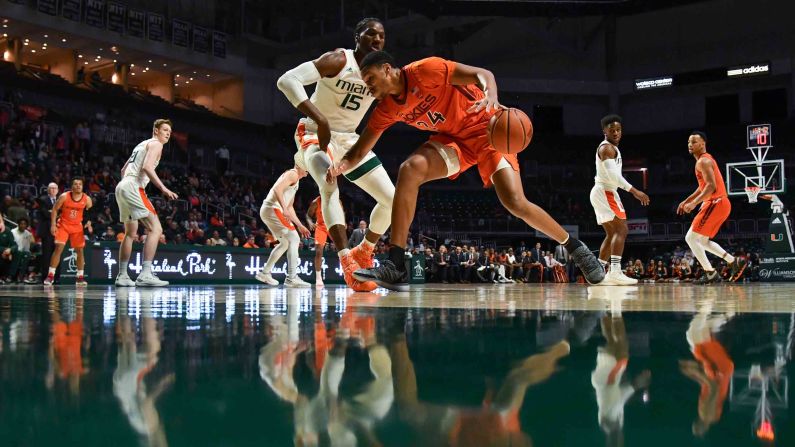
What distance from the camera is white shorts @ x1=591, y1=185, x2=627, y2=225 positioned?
7.36 meters

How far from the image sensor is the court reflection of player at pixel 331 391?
1.64 feet

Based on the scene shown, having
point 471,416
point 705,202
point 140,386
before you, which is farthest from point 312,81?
point 705,202

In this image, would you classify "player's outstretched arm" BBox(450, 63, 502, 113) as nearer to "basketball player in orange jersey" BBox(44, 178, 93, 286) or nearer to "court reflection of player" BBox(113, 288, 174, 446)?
"court reflection of player" BBox(113, 288, 174, 446)

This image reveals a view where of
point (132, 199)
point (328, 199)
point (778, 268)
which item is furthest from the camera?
point (778, 268)

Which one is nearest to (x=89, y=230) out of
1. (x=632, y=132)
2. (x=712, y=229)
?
(x=712, y=229)

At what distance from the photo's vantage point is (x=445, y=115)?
3.50 metres

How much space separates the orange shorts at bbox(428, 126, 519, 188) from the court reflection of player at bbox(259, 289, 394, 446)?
2.47 metres

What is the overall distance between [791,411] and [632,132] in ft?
97.2

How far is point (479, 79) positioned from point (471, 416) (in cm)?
276

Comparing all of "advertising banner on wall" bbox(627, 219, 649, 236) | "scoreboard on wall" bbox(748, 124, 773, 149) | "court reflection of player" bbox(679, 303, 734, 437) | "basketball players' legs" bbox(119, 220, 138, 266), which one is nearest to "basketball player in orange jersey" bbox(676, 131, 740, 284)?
"basketball players' legs" bbox(119, 220, 138, 266)

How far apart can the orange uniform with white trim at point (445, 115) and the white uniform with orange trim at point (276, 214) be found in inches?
140

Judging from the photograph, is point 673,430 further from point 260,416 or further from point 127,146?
point 127,146

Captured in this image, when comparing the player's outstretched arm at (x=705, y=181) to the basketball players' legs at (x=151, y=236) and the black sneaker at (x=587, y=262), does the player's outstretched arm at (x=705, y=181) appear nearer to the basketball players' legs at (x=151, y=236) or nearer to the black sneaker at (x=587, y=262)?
the black sneaker at (x=587, y=262)

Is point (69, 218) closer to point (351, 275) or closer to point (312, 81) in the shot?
point (312, 81)
